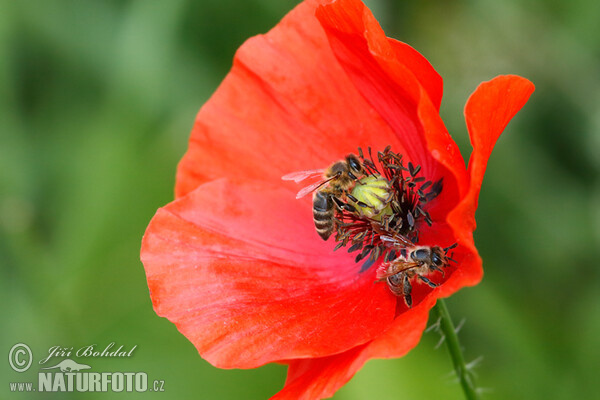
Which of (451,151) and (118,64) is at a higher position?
(118,64)

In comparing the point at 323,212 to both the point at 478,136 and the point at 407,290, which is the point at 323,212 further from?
the point at 478,136

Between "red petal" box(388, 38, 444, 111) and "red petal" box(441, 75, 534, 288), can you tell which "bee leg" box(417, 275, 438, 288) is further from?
"red petal" box(388, 38, 444, 111)

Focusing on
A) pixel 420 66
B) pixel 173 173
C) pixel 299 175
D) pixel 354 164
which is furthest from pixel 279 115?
pixel 173 173

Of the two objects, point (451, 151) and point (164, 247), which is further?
point (164, 247)

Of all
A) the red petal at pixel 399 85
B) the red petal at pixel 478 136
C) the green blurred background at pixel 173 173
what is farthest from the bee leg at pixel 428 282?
the green blurred background at pixel 173 173

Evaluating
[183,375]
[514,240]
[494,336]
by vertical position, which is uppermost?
[183,375]

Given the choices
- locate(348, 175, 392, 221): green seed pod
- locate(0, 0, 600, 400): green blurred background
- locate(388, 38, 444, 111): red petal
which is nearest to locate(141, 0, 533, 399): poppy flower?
locate(388, 38, 444, 111): red petal

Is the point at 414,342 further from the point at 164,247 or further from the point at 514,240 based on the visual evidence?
the point at 514,240

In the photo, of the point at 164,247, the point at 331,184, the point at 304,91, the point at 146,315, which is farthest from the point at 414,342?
the point at 146,315

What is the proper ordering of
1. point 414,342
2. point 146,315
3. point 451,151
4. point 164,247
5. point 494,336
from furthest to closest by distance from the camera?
point 146,315
point 494,336
point 164,247
point 451,151
point 414,342
